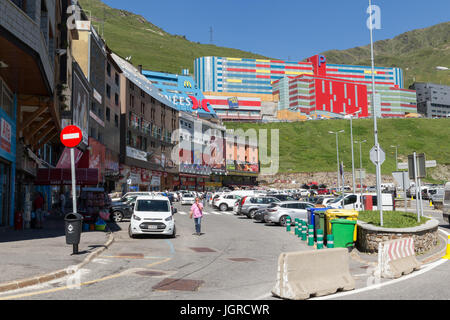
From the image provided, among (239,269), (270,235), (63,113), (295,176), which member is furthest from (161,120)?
(239,269)

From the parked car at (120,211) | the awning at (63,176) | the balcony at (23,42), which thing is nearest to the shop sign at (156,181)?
the parked car at (120,211)

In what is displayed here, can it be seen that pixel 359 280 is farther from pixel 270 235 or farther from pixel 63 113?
pixel 63 113

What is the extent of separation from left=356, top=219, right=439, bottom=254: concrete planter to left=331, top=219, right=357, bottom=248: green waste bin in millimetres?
310

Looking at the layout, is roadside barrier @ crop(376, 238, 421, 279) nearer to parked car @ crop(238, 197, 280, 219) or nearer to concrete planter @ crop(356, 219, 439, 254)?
concrete planter @ crop(356, 219, 439, 254)

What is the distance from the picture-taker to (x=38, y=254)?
1316 centimetres

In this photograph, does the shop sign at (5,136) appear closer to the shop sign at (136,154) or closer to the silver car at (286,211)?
the silver car at (286,211)

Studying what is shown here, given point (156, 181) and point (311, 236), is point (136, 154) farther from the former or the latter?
point (311, 236)

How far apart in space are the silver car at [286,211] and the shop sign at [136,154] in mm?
44826

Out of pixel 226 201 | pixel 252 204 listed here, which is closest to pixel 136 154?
pixel 226 201

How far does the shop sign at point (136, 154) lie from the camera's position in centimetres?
6875

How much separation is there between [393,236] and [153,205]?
10655mm

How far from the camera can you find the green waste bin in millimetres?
15859

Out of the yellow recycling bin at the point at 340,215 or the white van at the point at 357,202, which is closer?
the yellow recycling bin at the point at 340,215

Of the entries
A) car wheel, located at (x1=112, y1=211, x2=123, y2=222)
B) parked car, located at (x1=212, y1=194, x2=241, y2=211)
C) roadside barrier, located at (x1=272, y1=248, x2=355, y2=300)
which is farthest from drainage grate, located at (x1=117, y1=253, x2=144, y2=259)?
parked car, located at (x1=212, y1=194, x2=241, y2=211)
